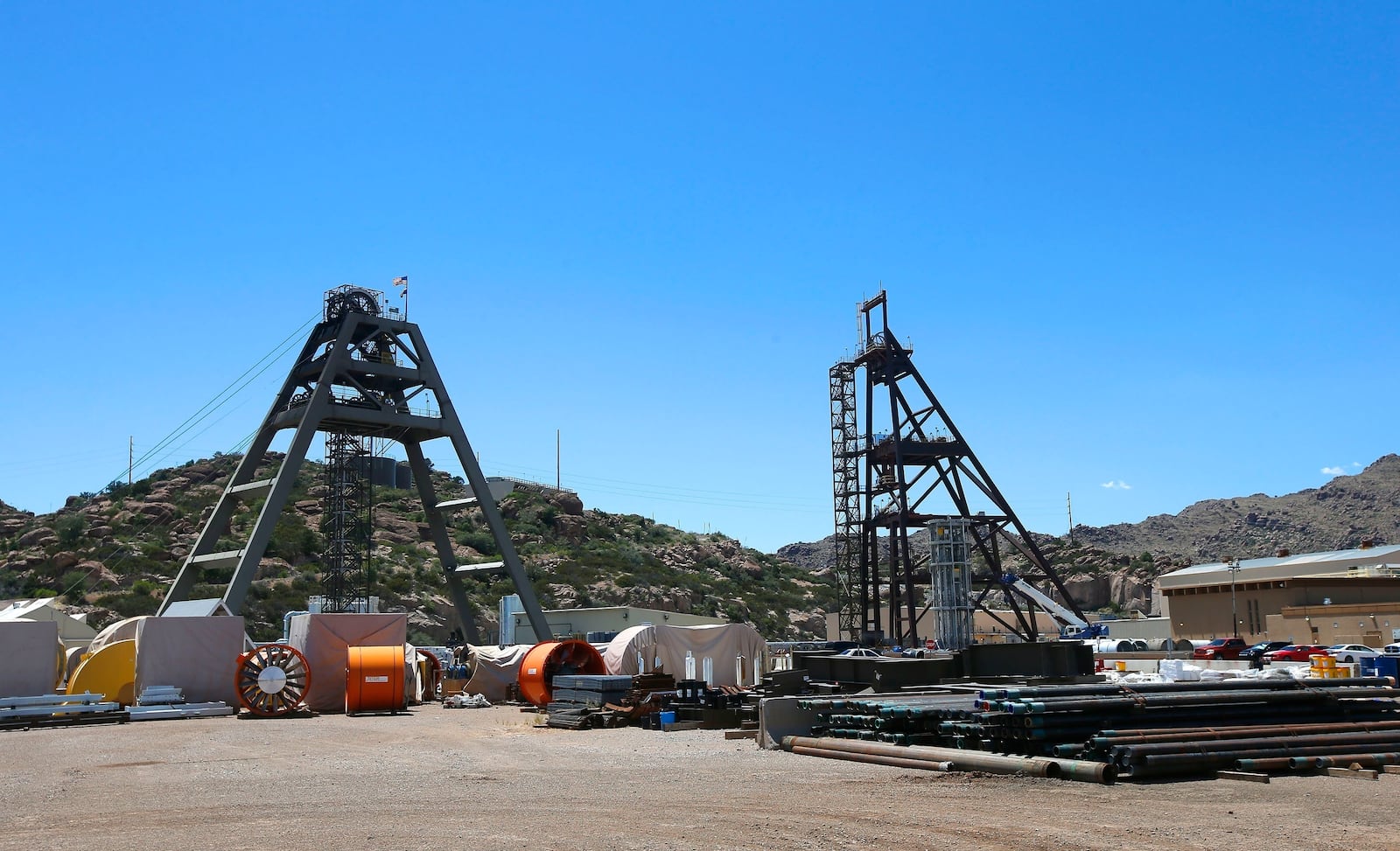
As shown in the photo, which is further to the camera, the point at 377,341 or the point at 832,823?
the point at 377,341

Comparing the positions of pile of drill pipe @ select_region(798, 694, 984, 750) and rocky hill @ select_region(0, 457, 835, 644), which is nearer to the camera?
pile of drill pipe @ select_region(798, 694, 984, 750)

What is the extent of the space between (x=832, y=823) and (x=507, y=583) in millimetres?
62932

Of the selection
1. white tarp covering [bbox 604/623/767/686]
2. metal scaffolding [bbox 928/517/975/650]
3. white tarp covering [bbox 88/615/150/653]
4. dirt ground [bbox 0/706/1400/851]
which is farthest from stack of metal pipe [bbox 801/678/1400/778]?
white tarp covering [bbox 88/615/150/653]

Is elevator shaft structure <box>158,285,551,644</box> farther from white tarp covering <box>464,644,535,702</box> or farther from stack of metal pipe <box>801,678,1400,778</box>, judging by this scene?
stack of metal pipe <box>801,678,1400,778</box>

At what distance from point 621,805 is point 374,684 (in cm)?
1704

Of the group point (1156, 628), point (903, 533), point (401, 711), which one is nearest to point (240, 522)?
point (903, 533)

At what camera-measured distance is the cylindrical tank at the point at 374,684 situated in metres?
26.2

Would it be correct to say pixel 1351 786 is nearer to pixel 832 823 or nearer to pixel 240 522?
pixel 832 823

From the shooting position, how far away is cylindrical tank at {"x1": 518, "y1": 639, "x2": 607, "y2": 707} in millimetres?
26703

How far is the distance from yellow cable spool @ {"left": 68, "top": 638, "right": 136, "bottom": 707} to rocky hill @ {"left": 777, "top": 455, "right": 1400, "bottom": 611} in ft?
270

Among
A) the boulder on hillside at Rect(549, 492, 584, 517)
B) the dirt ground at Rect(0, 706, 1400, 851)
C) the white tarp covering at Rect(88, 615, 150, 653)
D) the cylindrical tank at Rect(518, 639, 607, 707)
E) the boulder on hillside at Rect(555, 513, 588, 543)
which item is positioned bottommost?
the dirt ground at Rect(0, 706, 1400, 851)

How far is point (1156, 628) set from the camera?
58406 millimetres

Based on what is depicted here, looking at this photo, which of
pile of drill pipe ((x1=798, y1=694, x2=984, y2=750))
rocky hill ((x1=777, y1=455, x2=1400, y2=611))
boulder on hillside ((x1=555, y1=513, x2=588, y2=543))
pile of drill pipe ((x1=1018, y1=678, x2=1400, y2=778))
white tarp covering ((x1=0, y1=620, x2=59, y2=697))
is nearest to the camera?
pile of drill pipe ((x1=1018, y1=678, x2=1400, y2=778))

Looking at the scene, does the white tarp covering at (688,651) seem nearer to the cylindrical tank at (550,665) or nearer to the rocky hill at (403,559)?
the cylindrical tank at (550,665)
